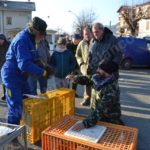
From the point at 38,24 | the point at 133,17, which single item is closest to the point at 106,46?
the point at 38,24

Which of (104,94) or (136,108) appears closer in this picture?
(104,94)

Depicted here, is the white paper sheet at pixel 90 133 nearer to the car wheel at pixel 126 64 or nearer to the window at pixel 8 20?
the car wheel at pixel 126 64

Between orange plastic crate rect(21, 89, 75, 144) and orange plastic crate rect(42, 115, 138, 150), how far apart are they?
0.65 m

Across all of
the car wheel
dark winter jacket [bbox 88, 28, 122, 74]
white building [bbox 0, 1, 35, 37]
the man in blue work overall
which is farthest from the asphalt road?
white building [bbox 0, 1, 35, 37]

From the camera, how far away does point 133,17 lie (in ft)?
183

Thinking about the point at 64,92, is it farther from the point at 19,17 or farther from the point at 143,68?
the point at 19,17

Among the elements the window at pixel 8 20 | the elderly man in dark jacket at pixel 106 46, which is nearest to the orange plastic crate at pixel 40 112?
the elderly man in dark jacket at pixel 106 46

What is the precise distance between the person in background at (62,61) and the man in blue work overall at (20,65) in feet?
6.70

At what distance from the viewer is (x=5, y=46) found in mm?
7363

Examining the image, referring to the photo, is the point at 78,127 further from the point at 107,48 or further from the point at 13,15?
the point at 13,15

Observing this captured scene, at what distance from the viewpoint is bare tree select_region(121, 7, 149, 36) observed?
53.0 meters

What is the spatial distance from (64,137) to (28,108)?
114cm

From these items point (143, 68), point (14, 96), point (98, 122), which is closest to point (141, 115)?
point (98, 122)

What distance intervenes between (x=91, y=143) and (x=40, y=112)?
1.45 meters
